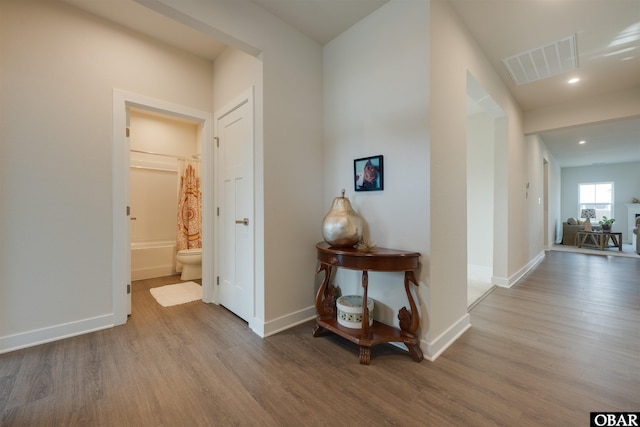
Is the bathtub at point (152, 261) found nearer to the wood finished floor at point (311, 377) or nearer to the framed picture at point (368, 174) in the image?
the wood finished floor at point (311, 377)

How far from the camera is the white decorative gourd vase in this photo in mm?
1973

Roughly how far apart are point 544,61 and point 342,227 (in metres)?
2.95

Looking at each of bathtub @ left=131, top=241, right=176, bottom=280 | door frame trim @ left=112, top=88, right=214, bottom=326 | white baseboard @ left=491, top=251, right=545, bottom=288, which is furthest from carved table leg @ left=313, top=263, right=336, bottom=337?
bathtub @ left=131, top=241, right=176, bottom=280

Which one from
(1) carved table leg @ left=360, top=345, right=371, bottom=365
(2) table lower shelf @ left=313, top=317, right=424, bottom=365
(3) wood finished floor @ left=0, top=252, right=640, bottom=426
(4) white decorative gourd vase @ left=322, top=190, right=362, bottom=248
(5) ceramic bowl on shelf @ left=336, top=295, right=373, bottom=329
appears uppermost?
(4) white decorative gourd vase @ left=322, top=190, right=362, bottom=248

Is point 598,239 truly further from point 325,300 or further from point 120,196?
point 120,196

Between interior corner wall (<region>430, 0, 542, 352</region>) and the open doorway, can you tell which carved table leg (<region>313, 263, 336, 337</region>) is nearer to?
interior corner wall (<region>430, 0, 542, 352</region>)

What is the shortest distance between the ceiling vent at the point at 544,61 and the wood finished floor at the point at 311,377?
8.60 feet

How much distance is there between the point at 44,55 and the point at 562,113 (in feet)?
19.9

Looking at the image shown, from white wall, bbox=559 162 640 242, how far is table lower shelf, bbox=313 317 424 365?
1088 centimetres

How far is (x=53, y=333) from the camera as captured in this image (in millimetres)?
2057

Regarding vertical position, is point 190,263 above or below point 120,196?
below

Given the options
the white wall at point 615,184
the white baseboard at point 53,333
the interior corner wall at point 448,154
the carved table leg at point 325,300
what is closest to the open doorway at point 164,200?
the white baseboard at point 53,333

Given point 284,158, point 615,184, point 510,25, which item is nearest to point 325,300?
point 284,158

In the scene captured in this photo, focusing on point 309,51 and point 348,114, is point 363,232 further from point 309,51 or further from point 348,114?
point 309,51
